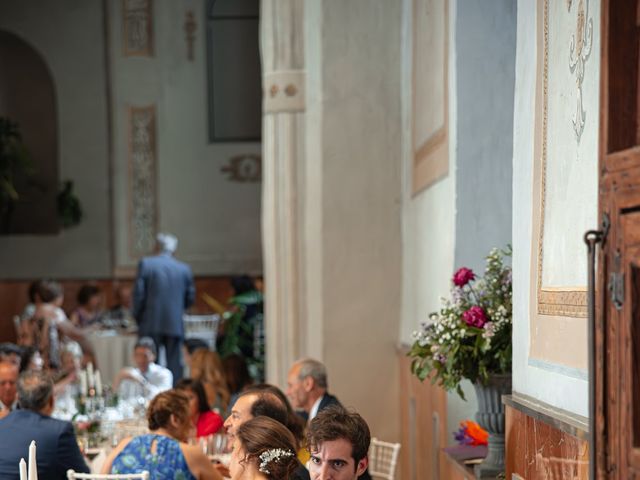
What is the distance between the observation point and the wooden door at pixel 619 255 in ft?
7.74

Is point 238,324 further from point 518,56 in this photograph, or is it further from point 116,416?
point 518,56

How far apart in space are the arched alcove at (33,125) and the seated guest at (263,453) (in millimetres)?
11889

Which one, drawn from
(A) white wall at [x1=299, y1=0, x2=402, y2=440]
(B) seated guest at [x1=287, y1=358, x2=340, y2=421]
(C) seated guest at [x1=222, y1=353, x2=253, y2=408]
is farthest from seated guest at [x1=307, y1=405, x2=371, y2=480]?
(A) white wall at [x1=299, y1=0, x2=402, y2=440]

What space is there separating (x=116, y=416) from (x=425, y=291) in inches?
74.5

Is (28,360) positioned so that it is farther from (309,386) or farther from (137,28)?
(137,28)

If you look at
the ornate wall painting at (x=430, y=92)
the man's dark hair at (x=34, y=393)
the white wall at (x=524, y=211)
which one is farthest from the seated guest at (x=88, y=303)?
the white wall at (x=524, y=211)

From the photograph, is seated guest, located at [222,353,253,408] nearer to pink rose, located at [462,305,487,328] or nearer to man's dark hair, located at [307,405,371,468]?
pink rose, located at [462,305,487,328]

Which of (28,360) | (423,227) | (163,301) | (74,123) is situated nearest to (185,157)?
(74,123)

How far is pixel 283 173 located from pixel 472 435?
3.53m

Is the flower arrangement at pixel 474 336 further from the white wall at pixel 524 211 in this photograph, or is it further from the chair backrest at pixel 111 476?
the chair backrest at pixel 111 476

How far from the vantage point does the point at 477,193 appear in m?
5.51

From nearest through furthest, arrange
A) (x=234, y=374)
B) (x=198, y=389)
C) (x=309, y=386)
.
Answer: (x=309, y=386), (x=198, y=389), (x=234, y=374)

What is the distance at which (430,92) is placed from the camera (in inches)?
254

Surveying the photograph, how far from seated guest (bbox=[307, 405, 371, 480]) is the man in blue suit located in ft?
24.4
